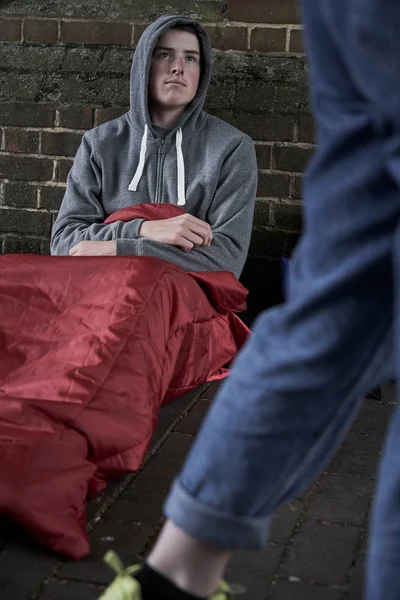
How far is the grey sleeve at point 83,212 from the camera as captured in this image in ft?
10.1

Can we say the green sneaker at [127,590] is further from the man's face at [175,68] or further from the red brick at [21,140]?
the red brick at [21,140]

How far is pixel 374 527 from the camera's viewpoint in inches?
42.7

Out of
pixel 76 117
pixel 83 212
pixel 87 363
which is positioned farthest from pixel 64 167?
pixel 87 363

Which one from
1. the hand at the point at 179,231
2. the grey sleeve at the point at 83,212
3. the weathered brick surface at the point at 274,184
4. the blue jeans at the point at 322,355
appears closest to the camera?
the blue jeans at the point at 322,355

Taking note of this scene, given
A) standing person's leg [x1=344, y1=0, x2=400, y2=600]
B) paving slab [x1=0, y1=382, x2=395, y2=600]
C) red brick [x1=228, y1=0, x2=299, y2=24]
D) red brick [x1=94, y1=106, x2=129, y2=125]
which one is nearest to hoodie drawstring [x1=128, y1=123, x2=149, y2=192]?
red brick [x1=94, y1=106, x2=129, y2=125]

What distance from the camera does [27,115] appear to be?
3.84 m

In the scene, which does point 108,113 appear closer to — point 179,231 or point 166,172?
point 166,172

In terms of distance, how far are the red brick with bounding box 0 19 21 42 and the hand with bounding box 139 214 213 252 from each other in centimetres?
128

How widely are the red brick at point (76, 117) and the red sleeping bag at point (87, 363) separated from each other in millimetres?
824

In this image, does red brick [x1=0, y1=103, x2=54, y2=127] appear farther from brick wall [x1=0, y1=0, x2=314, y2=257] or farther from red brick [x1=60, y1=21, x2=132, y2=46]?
red brick [x1=60, y1=21, x2=132, y2=46]

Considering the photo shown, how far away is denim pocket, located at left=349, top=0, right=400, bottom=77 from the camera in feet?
3.01

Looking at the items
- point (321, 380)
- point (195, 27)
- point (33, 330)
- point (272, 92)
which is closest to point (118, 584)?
point (321, 380)

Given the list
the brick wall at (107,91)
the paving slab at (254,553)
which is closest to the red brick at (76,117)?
the brick wall at (107,91)

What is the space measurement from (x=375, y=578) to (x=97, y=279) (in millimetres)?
1615
